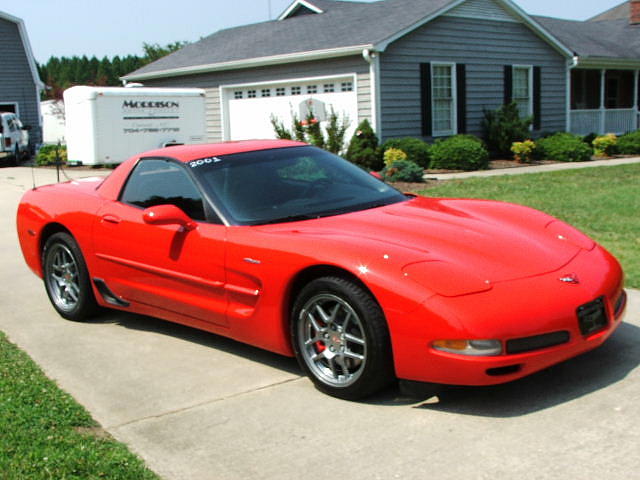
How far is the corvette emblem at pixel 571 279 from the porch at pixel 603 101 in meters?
22.1

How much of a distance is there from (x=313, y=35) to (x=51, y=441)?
756 inches

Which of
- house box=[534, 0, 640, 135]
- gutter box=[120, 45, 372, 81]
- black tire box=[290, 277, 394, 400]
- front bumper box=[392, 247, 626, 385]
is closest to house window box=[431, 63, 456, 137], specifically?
gutter box=[120, 45, 372, 81]

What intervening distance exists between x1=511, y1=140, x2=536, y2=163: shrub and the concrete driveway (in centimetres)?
1502

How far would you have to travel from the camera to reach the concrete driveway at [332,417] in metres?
3.44

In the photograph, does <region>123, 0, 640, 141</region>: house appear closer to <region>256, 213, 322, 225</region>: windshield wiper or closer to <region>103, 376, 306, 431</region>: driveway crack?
<region>256, 213, 322, 225</region>: windshield wiper

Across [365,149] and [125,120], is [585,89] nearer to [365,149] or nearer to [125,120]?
[365,149]

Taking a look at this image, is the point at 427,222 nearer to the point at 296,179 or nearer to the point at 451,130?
the point at 296,179

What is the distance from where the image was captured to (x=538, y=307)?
3.90 meters

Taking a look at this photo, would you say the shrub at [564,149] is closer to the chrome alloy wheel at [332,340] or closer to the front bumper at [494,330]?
the front bumper at [494,330]

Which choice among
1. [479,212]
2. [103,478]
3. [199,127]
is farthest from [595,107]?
[103,478]

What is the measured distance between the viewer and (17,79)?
3167 cm

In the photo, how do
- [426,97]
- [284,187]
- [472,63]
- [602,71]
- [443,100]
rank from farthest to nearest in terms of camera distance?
[602,71] < [472,63] < [443,100] < [426,97] < [284,187]

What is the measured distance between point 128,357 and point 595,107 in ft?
90.7

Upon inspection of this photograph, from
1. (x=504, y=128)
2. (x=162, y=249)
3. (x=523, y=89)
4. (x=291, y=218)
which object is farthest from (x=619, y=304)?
(x=523, y=89)
